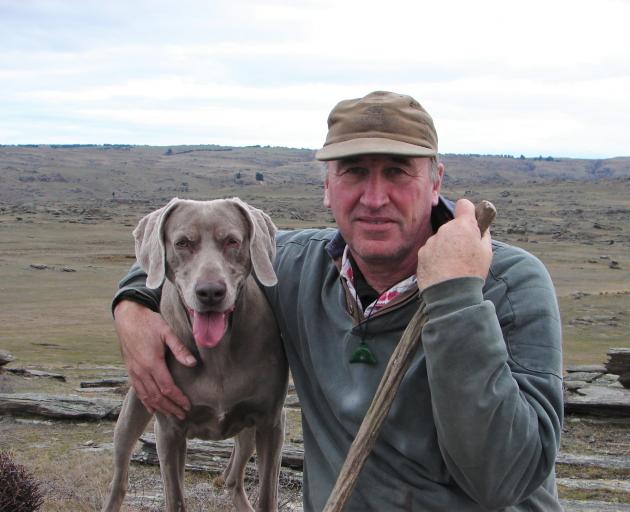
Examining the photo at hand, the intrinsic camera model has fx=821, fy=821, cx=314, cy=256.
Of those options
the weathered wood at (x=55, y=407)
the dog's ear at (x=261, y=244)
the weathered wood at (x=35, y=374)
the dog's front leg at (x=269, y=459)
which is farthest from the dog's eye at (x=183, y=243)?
the weathered wood at (x=35, y=374)

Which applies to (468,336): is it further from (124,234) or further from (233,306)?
(124,234)

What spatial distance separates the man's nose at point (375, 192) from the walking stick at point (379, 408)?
20.0 inches

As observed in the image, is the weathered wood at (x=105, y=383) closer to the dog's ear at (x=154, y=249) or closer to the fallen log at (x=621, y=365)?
the fallen log at (x=621, y=365)

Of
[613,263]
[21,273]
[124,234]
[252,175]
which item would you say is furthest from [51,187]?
[613,263]

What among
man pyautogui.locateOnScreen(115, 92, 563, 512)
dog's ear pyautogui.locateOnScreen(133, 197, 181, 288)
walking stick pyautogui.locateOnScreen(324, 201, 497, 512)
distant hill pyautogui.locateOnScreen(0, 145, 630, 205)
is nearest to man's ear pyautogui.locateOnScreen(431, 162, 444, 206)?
man pyautogui.locateOnScreen(115, 92, 563, 512)

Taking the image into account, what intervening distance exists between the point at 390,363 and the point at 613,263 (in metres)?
31.9

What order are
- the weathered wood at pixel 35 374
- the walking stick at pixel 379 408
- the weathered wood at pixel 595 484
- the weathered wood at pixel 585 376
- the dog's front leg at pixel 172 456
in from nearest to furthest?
the walking stick at pixel 379 408, the dog's front leg at pixel 172 456, the weathered wood at pixel 595 484, the weathered wood at pixel 585 376, the weathered wood at pixel 35 374

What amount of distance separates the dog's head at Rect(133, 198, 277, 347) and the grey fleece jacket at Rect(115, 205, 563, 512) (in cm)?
29

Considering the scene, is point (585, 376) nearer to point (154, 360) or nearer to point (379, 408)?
A: point (154, 360)

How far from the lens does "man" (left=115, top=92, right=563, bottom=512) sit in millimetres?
3057

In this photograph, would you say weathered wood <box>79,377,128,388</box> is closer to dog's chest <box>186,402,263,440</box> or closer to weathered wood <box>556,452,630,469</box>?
weathered wood <box>556,452,630,469</box>

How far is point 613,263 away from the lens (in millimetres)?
33031

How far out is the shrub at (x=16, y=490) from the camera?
17.7 ft

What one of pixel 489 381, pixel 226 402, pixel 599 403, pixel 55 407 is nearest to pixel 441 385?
pixel 489 381
